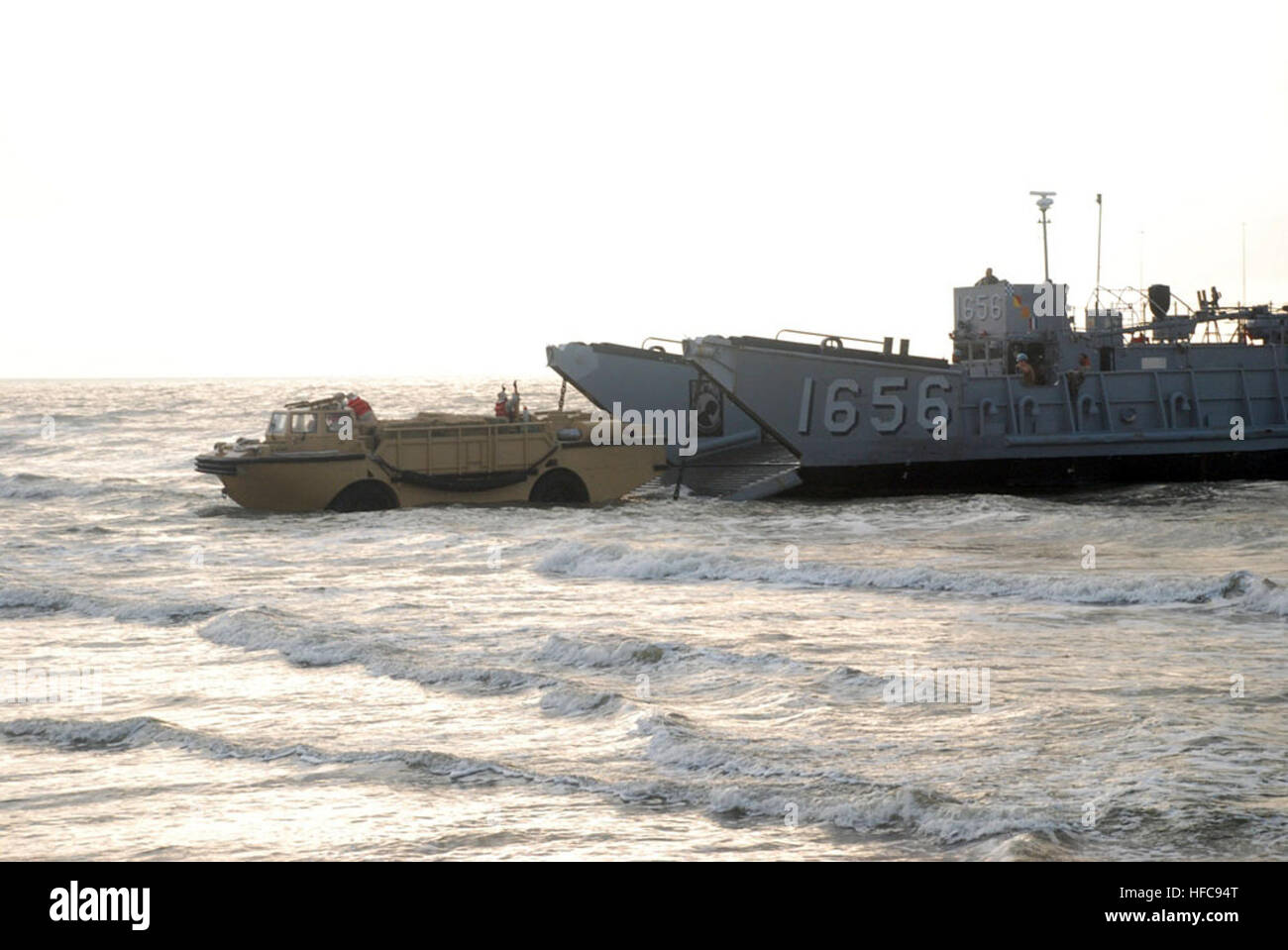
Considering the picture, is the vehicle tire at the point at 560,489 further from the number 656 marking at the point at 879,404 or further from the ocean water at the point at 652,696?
the number 656 marking at the point at 879,404

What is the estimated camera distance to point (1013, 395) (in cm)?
3139

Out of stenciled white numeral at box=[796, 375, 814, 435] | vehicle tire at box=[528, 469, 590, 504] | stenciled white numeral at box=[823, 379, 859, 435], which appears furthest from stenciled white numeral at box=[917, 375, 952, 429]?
vehicle tire at box=[528, 469, 590, 504]

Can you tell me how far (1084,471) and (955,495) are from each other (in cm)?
286

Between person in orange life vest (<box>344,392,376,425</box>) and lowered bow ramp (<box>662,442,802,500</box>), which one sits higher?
person in orange life vest (<box>344,392,376,425</box>)

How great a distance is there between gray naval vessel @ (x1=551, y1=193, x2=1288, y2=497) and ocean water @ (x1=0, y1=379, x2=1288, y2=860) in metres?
6.24

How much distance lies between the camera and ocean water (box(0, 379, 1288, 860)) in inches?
321

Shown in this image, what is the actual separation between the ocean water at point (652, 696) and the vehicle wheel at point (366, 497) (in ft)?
8.86

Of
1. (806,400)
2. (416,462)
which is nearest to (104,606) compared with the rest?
(416,462)

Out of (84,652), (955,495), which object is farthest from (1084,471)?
(84,652)

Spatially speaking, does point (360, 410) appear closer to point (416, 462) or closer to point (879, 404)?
point (416, 462)

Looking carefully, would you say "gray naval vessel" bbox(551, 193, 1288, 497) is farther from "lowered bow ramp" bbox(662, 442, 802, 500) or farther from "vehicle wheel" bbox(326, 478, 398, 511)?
"vehicle wheel" bbox(326, 478, 398, 511)

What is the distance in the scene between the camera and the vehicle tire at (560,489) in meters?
29.1

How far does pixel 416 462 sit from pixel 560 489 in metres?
2.78
